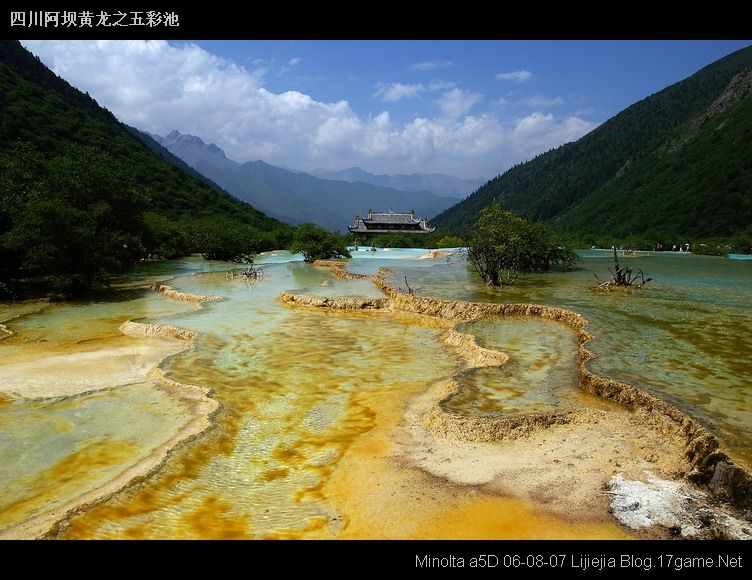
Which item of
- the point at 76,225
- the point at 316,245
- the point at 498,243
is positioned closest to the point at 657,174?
the point at 316,245

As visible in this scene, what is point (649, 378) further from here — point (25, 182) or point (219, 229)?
point (219, 229)

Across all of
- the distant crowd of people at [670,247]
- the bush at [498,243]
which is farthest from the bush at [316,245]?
the distant crowd of people at [670,247]

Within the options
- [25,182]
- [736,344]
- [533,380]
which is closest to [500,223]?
[736,344]

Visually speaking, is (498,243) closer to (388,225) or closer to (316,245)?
(316,245)

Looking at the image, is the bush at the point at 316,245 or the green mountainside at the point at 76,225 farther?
the bush at the point at 316,245

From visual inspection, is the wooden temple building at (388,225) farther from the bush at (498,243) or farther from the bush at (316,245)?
the bush at (498,243)
